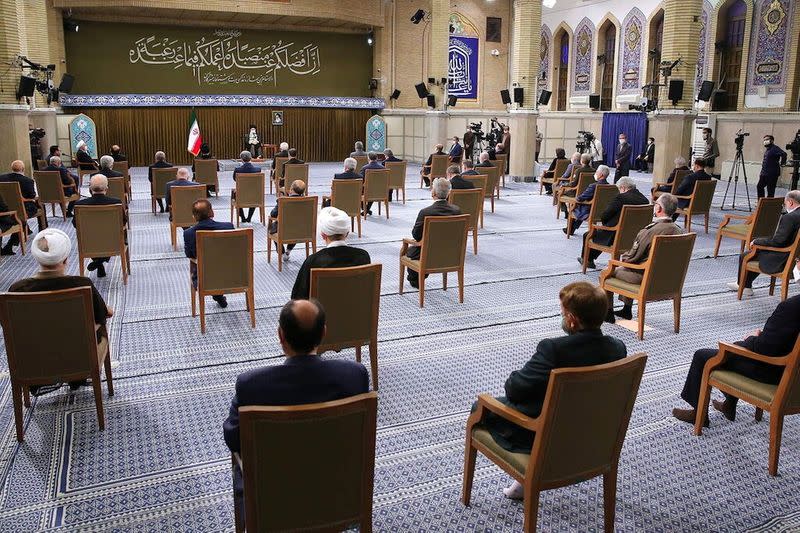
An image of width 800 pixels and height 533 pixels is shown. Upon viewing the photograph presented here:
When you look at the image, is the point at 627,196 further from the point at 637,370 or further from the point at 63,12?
the point at 63,12

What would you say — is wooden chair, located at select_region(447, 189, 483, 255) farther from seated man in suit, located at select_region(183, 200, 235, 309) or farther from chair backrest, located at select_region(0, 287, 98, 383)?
chair backrest, located at select_region(0, 287, 98, 383)

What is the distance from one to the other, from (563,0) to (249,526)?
2184 centimetres

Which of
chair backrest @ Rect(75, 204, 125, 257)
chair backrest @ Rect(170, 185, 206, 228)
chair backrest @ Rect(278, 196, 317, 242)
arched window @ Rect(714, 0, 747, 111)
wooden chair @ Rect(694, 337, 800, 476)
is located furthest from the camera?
arched window @ Rect(714, 0, 747, 111)

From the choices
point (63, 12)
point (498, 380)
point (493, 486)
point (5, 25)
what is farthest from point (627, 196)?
point (63, 12)

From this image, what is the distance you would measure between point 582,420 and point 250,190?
283 inches

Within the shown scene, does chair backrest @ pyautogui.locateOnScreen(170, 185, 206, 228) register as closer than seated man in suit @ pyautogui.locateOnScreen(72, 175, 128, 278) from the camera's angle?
No

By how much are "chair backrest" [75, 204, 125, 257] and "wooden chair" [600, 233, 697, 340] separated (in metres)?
4.21

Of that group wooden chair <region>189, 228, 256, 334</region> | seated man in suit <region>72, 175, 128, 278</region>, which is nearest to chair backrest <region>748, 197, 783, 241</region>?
wooden chair <region>189, 228, 256, 334</region>

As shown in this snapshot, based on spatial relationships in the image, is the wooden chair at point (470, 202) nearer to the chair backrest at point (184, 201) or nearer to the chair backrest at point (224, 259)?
the chair backrest at point (184, 201)

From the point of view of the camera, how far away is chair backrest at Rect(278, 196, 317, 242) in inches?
262

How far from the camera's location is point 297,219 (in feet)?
22.2

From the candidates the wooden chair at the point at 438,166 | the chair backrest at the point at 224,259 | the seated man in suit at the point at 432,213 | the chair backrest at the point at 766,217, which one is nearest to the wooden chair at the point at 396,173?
the wooden chair at the point at 438,166

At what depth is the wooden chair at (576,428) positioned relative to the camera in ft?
7.52

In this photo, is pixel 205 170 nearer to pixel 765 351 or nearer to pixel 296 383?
pixel 765 351
